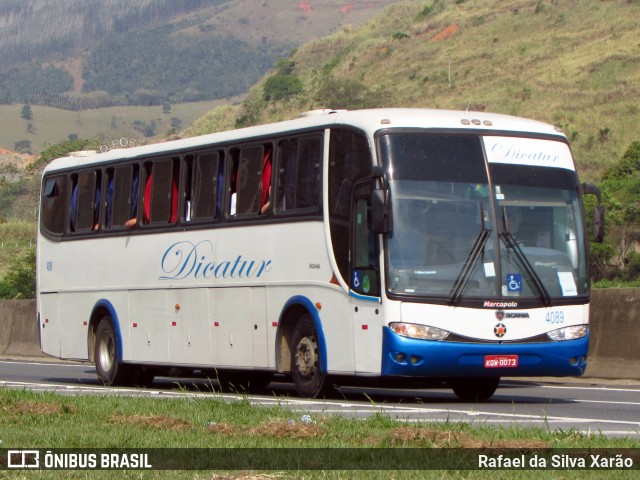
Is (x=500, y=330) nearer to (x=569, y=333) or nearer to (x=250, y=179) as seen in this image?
(x=569, y=333)

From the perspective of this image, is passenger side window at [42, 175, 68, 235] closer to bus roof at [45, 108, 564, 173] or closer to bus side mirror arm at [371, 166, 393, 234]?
bus roof at [45, 108, 564, 173]

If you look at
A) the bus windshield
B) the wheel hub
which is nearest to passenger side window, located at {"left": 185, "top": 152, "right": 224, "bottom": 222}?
the wheel hub

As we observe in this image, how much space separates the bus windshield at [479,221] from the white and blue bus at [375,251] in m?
0.02

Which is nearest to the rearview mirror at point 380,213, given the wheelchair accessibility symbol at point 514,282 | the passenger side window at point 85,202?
the wheelchair accessibility symbol at point 514,282

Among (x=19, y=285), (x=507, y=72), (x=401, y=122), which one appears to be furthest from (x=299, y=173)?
(x=507, y=72)

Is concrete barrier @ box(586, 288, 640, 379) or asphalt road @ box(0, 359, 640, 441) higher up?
Result: concrete barrier @ box(586, 288, 640, 379)

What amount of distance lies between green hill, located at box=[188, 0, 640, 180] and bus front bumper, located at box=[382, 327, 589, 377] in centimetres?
5955

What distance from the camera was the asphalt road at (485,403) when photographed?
12844 millimetres

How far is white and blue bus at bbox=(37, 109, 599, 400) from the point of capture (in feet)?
49.3

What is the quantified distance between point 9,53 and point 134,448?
474 ft

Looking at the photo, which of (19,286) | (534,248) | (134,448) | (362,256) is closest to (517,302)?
(534,248)

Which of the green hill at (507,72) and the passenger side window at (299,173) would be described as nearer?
the passenger side window at (299,173)

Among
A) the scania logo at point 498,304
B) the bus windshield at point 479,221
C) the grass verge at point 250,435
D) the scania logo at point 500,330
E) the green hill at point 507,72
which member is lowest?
the grass verge at point 250,435

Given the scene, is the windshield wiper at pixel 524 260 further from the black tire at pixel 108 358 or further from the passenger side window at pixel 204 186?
the black tire at pixel 108 358
